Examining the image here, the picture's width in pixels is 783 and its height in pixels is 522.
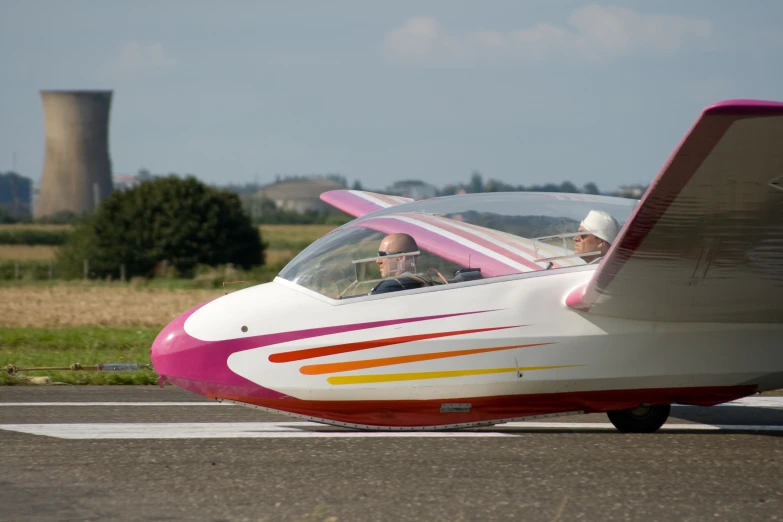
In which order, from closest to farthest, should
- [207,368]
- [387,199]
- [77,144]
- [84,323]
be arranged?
[207,368] < [387,199] < [84,323] < [77,144]

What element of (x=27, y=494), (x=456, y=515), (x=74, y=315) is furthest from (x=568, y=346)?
(x=74, y=315)

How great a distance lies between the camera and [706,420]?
788cm

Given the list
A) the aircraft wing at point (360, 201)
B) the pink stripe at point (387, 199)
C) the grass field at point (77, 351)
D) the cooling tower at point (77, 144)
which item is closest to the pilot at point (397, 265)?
the aircraft wing at point (360, 201)

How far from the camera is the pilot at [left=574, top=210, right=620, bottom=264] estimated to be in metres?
7.19

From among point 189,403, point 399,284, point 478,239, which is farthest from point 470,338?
point 189,403

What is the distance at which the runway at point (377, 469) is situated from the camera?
510cm

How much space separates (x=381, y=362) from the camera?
680 centimetres

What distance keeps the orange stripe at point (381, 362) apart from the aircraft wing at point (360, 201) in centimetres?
321

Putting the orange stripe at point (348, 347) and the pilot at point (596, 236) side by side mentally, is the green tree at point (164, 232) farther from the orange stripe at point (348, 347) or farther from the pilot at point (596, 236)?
the pilot at point (596, 236)

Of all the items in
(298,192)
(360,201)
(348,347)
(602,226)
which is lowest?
(348,347)

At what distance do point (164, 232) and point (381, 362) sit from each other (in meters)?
61.2

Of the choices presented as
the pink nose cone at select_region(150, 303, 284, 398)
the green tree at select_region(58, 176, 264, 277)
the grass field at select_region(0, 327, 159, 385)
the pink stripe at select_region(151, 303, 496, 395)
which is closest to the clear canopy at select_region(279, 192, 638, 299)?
the pink stripe at select_region(151, 303, 496, 395)

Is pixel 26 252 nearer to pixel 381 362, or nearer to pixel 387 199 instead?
pixel 387 199

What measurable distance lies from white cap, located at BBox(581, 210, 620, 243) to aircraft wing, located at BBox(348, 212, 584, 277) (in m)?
0.26
